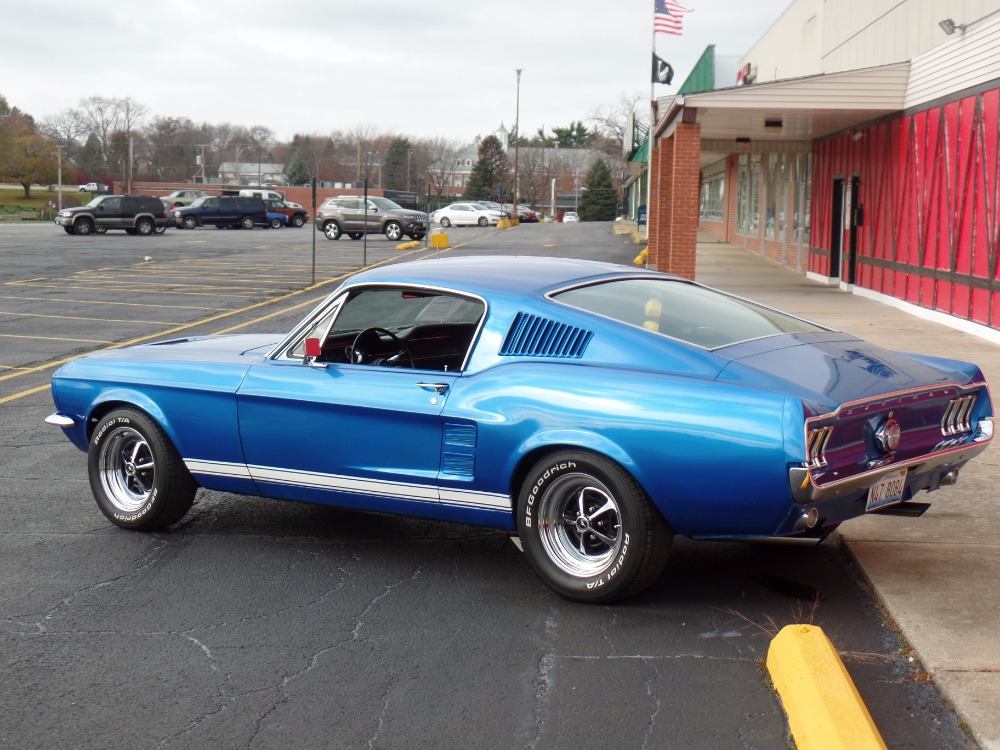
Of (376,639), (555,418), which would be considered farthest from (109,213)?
(376,639)

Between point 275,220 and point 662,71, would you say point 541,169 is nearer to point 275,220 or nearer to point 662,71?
point 275,220

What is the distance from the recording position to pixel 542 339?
5168mm

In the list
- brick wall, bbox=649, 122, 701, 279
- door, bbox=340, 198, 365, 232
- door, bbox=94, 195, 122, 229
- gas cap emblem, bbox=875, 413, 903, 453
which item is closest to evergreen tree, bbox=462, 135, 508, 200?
door, bbox=94, 195, 122, 229

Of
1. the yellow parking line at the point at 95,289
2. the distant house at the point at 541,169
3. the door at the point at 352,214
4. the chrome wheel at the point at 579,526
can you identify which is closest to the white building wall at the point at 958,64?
the chrome wheel at the point at 579,526

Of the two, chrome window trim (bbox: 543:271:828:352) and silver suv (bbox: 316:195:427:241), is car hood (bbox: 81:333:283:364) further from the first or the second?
silver suv (bbox: 316:195:427:241)

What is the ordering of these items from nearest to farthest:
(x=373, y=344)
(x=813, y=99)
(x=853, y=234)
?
(x=373, y=344) < (x=813, y=99) < (x=853, y=234)

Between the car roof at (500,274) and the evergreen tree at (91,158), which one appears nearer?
the car roof at (500,274)

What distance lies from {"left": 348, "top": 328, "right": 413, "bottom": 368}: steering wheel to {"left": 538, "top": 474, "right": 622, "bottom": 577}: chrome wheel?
4.29 ft

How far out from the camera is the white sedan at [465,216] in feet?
211

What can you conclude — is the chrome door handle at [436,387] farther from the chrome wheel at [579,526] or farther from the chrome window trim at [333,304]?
the chrome wheel at [579,526]

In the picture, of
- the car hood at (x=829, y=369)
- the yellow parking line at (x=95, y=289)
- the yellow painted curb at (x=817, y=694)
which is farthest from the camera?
the yellow parking line at (x=95, y=289)

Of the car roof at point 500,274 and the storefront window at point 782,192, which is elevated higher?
the storefront window at point 782,192

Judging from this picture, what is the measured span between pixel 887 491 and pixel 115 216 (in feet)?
147

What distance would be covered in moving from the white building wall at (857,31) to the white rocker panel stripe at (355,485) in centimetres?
1213
